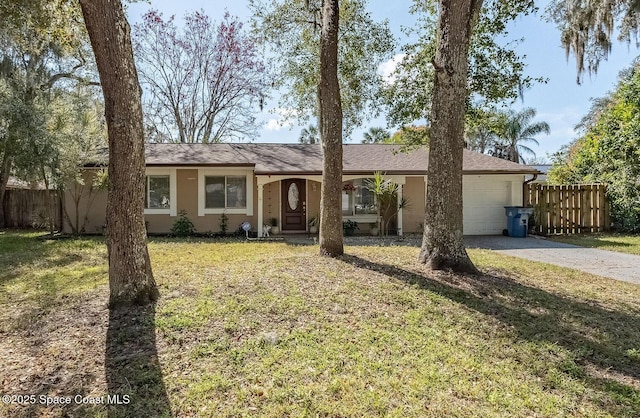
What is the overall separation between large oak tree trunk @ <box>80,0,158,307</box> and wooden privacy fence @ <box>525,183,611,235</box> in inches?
533

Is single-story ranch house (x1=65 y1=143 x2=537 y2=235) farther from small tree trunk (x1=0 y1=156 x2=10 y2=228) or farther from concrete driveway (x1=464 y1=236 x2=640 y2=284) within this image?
small tree trunk (x1=0 y1=156 x2=10 y2=228)

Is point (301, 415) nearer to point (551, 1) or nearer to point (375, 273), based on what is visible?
point (375, 273)

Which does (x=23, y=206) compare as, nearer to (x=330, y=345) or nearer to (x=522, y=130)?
(x=330, y=345)

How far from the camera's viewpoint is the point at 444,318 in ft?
15.1

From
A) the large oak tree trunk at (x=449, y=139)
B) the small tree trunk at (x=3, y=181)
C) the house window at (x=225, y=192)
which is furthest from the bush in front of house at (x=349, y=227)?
the small tree trunk at (x=3, y=181)

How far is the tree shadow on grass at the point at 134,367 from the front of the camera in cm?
288

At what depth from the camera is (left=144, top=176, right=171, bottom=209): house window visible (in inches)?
535

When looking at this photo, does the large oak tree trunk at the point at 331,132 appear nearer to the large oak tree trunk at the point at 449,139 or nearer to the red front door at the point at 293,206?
the large oak tree trunk at the point at 449,139

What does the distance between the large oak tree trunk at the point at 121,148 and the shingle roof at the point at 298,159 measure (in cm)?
796

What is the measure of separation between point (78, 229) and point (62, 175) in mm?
2545

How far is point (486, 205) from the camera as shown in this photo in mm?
14422

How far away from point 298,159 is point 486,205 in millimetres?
7243

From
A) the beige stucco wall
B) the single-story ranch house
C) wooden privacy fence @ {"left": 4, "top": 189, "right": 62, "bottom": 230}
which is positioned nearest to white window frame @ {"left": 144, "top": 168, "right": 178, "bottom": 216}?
the single-story ranch house

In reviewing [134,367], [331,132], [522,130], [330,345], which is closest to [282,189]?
[331,132]
